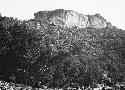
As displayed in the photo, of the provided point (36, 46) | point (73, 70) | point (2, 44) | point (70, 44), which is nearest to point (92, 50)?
point (70, 44)

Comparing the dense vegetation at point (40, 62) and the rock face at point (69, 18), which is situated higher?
the rock face at point (69, 18)

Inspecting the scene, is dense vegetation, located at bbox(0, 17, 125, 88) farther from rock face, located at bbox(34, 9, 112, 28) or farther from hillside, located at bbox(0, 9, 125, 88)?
rock face, located at bbox(34, 9, 112, 28)

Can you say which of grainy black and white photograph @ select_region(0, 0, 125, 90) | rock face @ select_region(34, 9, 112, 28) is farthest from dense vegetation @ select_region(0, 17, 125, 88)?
rock face @ select_region(34, 9, 112, 28)

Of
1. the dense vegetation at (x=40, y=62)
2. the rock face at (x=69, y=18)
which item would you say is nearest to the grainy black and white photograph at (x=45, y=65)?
the dense vegetation at (x=40, y=62)

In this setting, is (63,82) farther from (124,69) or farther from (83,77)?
(124,69)

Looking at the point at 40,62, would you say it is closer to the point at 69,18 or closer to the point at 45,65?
the point at 45,65

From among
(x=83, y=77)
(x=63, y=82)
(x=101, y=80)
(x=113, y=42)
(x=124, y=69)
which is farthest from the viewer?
(x=113, y=42)

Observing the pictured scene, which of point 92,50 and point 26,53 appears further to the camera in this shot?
point 92,50

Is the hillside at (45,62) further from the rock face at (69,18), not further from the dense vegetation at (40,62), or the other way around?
the rock face at (69,18)
